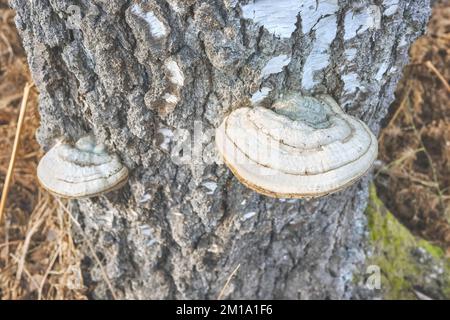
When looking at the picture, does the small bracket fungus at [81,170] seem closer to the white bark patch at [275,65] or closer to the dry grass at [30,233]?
the white bark patch at [275,65]

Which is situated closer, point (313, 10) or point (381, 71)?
point (313, 10)

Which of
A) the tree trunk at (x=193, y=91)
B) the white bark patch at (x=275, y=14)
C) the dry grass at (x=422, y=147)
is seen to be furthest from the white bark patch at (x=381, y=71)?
the dry grass at (x=422, y=147)

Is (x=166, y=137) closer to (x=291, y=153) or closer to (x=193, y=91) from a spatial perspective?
(x=193, y=91)

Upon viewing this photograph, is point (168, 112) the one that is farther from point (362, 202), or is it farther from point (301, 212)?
point (362, 202)

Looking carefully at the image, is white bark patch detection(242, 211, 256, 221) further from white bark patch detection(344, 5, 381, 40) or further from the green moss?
the green moss

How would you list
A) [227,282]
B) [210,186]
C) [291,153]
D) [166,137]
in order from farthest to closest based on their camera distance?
[227,282], [210,186], [166,137], [291,153]

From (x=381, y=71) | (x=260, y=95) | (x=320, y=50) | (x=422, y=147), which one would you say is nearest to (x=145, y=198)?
(x=260, y=95)
